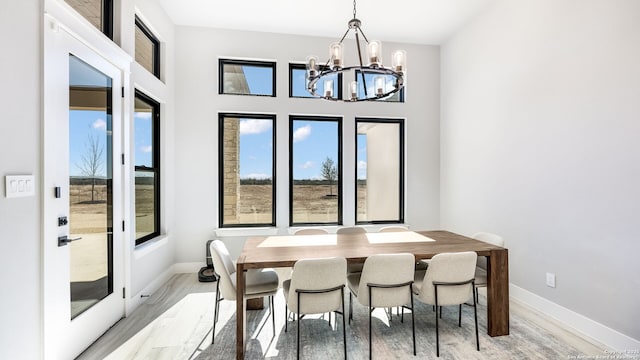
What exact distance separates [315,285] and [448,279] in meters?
1.05

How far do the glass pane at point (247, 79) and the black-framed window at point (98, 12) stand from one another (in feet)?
5.31

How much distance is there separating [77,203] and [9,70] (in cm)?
99

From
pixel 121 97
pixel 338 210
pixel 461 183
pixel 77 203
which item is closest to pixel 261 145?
pixel 338 210

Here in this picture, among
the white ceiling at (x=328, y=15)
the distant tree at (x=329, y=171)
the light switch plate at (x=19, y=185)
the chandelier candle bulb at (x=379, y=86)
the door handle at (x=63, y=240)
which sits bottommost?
the door handle at (x=63, y=240)

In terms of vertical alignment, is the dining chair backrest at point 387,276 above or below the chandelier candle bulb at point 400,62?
below

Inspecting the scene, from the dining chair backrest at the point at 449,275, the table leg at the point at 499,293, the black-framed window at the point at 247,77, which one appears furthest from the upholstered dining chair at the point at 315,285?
the black-framed window at the point at 247,77

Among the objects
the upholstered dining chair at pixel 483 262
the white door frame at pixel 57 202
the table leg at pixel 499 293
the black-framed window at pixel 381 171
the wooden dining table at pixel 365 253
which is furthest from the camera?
the black-framed window at pixel 381 171

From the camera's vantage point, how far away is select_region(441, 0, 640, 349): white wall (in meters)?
2.15

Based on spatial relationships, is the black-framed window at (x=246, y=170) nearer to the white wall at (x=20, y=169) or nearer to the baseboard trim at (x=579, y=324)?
the white wall at (x=20, y=169)

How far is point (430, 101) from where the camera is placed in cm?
457

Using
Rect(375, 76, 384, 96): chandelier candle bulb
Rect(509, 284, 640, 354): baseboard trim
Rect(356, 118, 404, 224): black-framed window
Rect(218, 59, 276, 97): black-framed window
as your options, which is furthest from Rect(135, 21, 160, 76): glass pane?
Rect(509, 284, 640, 354): baseboard trim

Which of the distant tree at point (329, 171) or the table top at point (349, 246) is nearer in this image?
the table top at point (349, 246)

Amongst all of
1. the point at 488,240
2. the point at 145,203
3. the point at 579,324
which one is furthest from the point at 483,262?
the point at 145,203

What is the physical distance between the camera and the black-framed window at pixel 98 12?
221 cm
